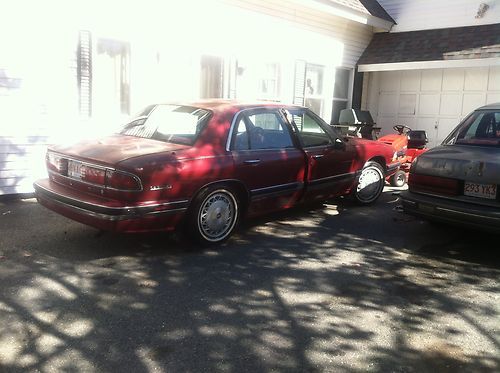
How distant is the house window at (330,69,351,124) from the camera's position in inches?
486

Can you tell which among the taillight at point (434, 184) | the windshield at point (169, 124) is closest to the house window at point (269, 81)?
the windshield at point (169, 124)

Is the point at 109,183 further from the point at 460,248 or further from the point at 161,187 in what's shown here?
the point at 460,248

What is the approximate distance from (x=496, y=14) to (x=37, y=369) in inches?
454

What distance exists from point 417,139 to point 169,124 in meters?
6.06

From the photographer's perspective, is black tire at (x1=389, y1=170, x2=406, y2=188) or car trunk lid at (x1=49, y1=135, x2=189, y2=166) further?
black tire at (x1=389, y1=170, x2=406, y2=188)

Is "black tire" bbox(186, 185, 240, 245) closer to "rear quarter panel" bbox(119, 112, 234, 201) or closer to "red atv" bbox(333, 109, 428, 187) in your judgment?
"rear quarter panel" bbox(119, 112, 234, 201)

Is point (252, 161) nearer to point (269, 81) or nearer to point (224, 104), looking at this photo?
point (224, 104)

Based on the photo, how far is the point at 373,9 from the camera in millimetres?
12266

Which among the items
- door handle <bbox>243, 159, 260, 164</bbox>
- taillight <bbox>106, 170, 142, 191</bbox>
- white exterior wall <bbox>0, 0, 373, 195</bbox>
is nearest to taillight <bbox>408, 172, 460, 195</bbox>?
door handle <bbox>243, 159, 260, 164</bbox>

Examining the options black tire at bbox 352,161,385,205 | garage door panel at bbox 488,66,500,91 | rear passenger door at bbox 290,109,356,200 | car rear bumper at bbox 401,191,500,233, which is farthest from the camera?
garage door panel at bbox 488,66,500,91

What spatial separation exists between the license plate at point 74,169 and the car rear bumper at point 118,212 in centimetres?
15

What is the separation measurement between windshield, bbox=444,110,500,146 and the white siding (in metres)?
6.53

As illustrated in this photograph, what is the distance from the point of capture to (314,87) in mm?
11805

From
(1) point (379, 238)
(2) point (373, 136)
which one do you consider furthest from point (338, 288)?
(2) point (373, 136)
